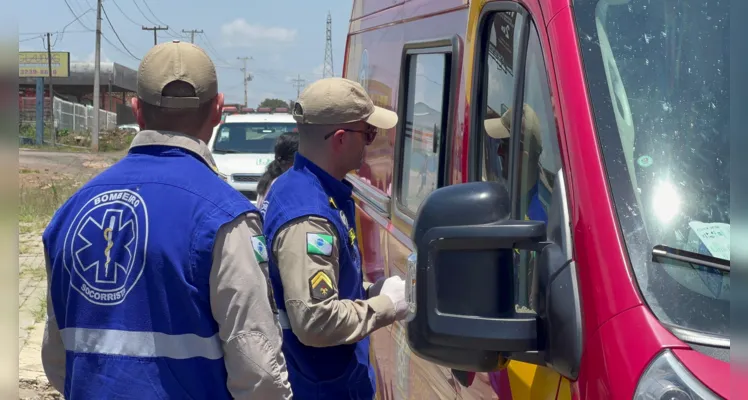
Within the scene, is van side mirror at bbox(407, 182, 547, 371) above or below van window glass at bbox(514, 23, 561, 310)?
below

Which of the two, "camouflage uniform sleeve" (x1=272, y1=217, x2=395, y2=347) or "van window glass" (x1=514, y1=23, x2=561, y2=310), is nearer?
"van window glass" (x1=514, y1=23, x2=561, y2=310)

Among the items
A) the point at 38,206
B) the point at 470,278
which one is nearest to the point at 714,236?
the point at 470,278

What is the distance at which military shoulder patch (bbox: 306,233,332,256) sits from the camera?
2.63 metres

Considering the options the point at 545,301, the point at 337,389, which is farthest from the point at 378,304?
the point at 545,301

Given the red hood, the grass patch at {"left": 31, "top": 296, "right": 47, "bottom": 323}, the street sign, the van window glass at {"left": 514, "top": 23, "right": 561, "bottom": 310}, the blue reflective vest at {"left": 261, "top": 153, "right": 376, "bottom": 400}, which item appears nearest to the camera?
the red hood

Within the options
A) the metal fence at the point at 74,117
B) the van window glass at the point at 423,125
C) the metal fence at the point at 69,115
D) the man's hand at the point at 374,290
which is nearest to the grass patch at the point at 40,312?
the van window glass at the point at 423,125

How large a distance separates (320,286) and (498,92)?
80 centimetres

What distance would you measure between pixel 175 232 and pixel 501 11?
1.12m

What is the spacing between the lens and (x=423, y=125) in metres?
3.53

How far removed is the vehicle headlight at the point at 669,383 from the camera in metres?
1.43

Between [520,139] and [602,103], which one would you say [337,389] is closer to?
[520,139]

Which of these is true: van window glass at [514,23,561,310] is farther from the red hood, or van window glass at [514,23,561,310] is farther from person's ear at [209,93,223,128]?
person's ear at [209,93,223,128]

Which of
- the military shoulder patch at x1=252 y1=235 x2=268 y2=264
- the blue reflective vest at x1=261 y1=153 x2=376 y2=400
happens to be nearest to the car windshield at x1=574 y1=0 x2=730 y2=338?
the military shoulder patch at x1=252 y1=235 x2=268 y2=264

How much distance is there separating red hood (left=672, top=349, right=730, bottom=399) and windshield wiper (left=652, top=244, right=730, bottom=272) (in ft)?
0.72
